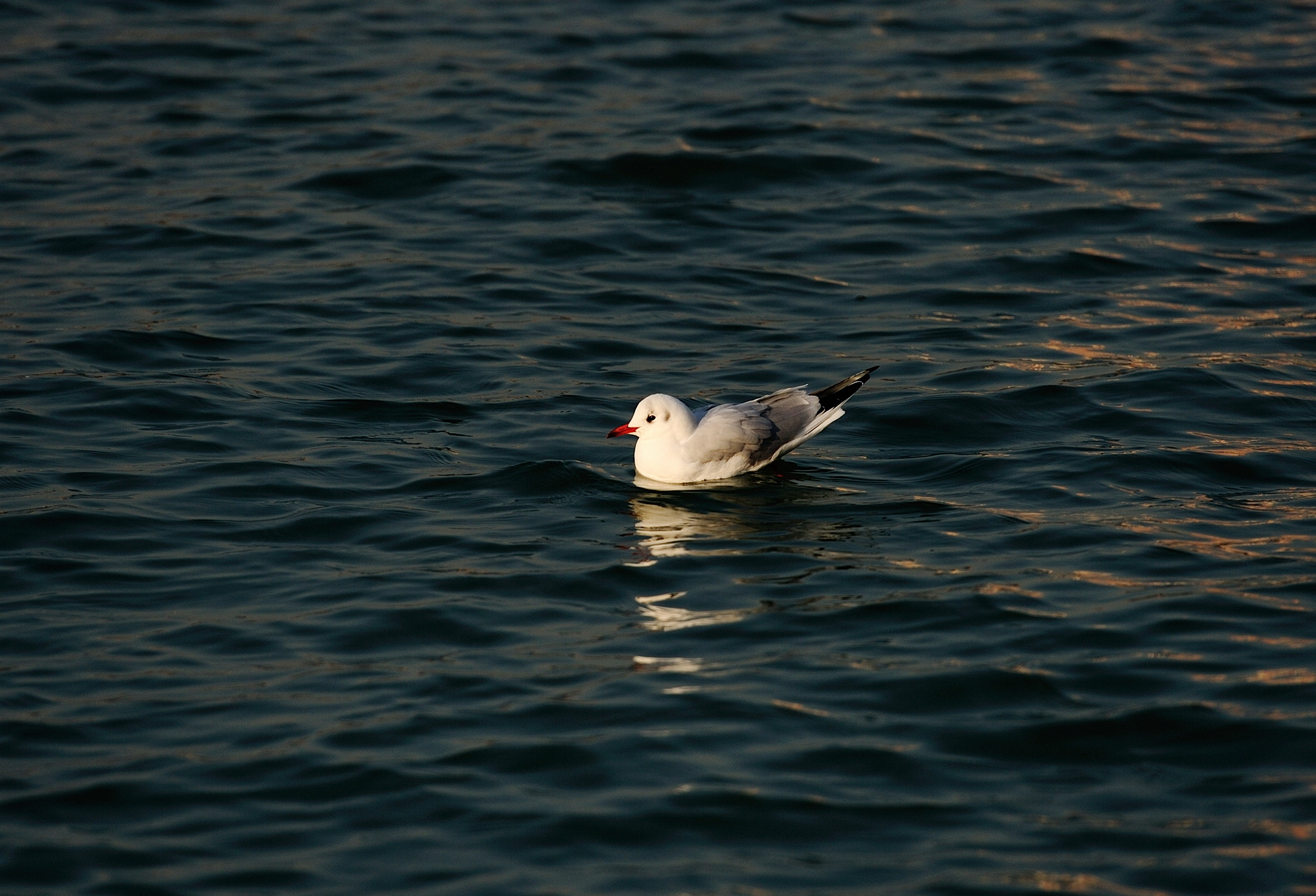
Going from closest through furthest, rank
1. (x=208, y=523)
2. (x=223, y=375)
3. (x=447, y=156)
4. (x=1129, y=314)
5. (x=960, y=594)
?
1. (x=960, y=594)
2. (x=208, y=523)
3. (x=223, y=375)
4. (x=1129, y=314)
5. (x=447, y=156)

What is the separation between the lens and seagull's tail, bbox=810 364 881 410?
9.15 metres

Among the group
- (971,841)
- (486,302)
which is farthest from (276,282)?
(971,841)

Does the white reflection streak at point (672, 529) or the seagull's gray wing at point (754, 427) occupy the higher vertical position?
the seagull's gray wing at point (754, 427)

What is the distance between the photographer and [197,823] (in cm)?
578

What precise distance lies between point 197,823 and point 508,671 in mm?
1574

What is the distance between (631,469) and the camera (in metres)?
9.42

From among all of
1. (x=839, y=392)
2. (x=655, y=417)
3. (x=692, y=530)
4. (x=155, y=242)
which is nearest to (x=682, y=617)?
(x=692, y=530)

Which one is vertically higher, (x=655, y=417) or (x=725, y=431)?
(x=655, y=417)

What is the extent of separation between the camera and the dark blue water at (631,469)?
5.83 meters

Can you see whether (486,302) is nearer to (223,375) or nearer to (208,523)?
(223,375)

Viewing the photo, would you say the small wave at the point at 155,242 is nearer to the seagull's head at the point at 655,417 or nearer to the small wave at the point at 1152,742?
the seagull's head at the point at 655,417

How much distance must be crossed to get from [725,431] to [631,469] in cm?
78

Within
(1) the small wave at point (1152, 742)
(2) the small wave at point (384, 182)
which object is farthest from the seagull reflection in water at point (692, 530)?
(2) the small wave at point (384, 182)

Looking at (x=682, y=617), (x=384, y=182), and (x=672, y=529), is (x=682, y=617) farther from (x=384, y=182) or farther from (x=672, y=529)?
(x=384, y=182)
